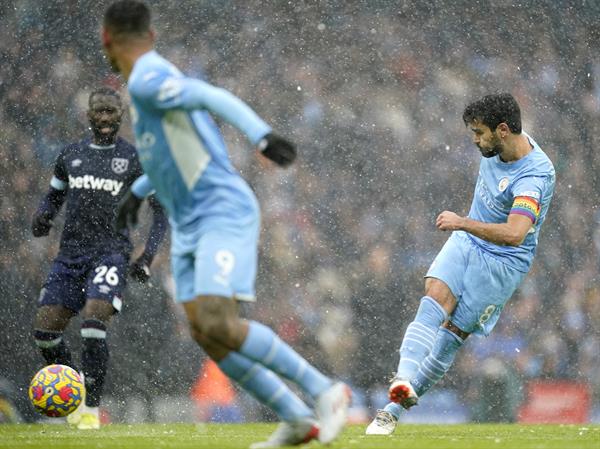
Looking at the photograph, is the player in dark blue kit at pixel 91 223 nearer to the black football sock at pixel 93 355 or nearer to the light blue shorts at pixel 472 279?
the black football sock at pixel 93 355

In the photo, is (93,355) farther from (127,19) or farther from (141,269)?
(127,19)

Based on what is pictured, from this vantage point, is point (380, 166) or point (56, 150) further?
point (380, 166)

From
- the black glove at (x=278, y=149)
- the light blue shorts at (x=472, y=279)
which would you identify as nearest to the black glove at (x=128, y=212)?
the black glove at (x=278, y=149)

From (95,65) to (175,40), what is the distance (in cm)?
74

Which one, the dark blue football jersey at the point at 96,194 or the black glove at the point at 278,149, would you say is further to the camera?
the dark blue football jersey at the point at 96,194

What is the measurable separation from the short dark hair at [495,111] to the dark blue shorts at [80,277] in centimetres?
213

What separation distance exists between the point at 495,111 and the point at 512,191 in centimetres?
41

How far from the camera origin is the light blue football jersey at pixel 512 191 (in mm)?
6438

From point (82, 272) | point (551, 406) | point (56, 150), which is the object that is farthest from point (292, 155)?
point (551, 406)

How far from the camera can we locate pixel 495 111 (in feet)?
21.2

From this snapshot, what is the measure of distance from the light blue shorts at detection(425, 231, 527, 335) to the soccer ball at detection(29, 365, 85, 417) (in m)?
1.92

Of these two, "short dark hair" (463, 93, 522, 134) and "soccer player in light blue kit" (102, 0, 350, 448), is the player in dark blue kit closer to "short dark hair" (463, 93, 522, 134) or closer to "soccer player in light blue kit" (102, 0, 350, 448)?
"short dark hair" (463, 93, 522, 134)

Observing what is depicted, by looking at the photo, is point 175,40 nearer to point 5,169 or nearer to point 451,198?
point 5,169

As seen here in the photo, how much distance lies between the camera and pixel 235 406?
35.8ft
